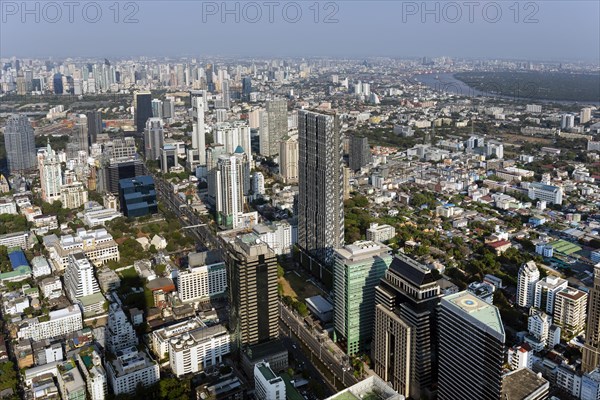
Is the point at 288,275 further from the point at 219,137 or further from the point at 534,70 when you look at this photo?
the point at 534,70

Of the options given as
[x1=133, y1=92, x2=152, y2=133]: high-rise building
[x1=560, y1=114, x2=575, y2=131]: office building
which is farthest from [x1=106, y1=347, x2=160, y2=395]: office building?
[x1=560, y1=114, x2=575, y2=131]: office building

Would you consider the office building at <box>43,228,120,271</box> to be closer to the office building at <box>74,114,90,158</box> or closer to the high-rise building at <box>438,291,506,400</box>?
the high-rise building at <box>438,291,506,400</box>

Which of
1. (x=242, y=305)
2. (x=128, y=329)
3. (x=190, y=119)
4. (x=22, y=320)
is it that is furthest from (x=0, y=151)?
(x=242, y=305)

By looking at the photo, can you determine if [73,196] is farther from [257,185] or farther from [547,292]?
[547,292]

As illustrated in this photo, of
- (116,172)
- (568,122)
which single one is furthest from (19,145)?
(568,122)

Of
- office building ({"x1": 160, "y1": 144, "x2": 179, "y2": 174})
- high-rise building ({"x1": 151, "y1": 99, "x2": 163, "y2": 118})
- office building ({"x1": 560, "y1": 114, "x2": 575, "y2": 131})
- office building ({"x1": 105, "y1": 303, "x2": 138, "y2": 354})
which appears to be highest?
high-rise building ({"x1": 151, "y1": 99, "x2": 163, "y2": 118})

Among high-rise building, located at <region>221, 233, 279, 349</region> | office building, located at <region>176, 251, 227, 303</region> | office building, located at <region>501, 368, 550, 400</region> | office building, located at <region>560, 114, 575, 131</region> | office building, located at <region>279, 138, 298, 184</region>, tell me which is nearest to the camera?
office building, located at <region>501, 368, 550, 400</region>
